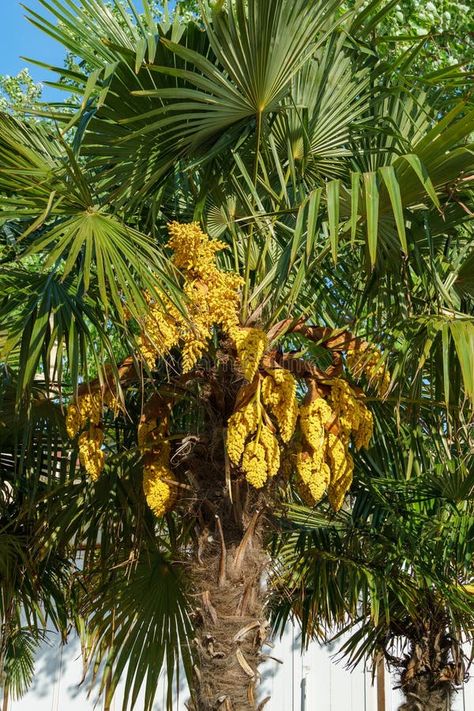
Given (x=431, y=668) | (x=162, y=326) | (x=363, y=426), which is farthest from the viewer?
(x=431, y=668)

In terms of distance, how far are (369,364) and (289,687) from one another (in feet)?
22.4

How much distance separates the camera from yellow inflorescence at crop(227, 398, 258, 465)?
3832 millimetres

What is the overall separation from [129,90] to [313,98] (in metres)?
0.93

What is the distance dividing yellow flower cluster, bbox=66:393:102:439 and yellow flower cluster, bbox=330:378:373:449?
100 cm

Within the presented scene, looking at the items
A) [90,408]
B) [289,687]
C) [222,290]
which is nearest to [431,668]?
[90,408]

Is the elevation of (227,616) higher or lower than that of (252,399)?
lower

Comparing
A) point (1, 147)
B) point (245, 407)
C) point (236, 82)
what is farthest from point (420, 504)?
point (1, 147)

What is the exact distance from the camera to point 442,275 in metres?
4.36

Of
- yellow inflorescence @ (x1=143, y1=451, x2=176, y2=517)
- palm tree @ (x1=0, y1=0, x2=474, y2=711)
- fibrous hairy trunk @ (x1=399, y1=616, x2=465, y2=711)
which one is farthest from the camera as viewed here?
fibrous hairy trunk @ (x1=399, y1=616, x2=465, y2=711)

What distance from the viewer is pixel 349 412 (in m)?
3.94

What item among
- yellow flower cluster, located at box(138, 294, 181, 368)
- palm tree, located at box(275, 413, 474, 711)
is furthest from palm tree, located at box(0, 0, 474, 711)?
palm tree, located at box(275, 413, 474, 711)

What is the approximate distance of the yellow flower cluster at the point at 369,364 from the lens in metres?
4.07

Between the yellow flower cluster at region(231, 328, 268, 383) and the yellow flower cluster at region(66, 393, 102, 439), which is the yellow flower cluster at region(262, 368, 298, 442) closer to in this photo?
the yellow flower cluster at region(231, 328, 268, 383)

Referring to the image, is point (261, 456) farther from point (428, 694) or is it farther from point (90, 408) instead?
point (428, 694)
